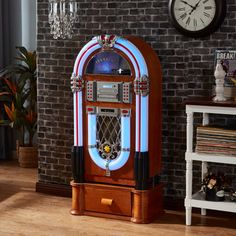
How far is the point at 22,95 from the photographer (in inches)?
239

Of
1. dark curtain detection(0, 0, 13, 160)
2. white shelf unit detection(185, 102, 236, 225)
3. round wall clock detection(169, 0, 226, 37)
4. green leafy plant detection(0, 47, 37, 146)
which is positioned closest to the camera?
white shelf unit detection(185, 102, 236, 225)

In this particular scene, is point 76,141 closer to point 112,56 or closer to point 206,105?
point 112,56

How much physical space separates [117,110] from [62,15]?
89 centimetres

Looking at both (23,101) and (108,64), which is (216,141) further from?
(23,101)

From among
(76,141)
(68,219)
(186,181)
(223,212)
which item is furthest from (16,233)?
(223,212)

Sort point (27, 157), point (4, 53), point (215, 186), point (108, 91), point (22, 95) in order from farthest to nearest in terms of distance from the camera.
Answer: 1. point (4, 53)
2. point (27, 157)
3. point (22, 95)
4. point (108, 91)
5. point (215, 186)

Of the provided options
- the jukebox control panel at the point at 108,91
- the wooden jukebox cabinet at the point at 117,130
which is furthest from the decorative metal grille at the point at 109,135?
the jukebox control panel at the point at 108,91

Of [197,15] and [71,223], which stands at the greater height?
[197,15]

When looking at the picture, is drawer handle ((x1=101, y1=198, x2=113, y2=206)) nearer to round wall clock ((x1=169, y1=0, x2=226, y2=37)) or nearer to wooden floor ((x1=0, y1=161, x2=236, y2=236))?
wooden floor ((x1=0, y1=161, x2=236, y2=236))

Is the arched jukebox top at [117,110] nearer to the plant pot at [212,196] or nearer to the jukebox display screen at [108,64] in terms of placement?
the jukebox display screen at [108,64]

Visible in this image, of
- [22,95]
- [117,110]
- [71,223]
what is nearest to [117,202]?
[71,223]

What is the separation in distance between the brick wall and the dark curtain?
1348mm

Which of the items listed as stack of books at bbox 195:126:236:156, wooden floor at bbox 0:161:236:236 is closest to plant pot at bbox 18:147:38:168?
wooden floor at bbox 0:161:236:236

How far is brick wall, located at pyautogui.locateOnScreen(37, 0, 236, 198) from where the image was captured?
456 cm
